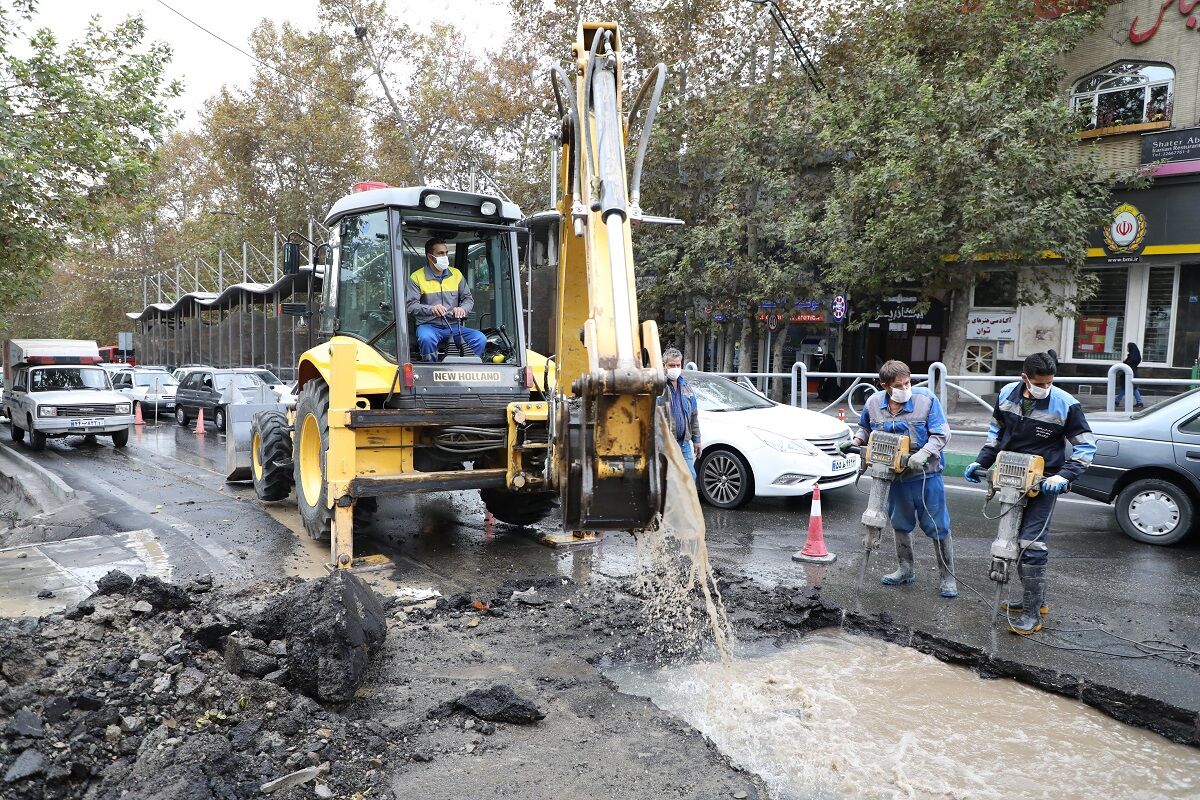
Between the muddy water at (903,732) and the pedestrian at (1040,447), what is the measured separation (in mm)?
917

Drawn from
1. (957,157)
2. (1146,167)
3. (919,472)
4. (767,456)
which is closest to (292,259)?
(767,456)

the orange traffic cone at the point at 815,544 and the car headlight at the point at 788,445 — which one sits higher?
the car headlight at the point at 788,445

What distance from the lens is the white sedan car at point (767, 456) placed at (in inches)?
372

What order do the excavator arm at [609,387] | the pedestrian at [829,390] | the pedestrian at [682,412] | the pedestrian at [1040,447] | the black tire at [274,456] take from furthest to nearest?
the pedestrian at [829,390] → the black tire at [274,456] → the pedestrian at [682,412] → the pedestrian at [1040,447] → the excavator arm at [609,387]

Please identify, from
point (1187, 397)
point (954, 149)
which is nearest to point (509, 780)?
point (1187, 397)

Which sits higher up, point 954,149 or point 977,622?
point 954,149

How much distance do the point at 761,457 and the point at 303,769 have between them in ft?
22.5

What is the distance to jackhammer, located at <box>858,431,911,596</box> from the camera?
6180 mm

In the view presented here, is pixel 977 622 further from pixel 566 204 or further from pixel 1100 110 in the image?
pixel 1100 110

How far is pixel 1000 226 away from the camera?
15.3 m

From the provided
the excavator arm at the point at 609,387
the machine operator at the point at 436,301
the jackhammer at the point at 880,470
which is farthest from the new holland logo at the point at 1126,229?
the excavator arm at the point at 609,387

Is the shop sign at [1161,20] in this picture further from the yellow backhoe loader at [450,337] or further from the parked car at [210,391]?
the parked car at [210,391]

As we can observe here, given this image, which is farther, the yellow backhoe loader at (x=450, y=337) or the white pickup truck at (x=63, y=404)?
the white pickup truck at (x=63, y=404)

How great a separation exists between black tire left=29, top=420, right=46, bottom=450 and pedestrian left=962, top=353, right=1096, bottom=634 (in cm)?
1796
